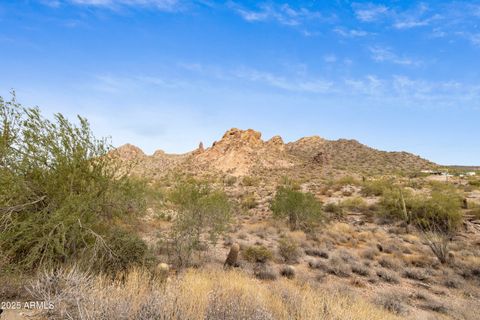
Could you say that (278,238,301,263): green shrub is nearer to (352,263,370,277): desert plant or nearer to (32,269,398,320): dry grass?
(352,263,370,277): desert plant

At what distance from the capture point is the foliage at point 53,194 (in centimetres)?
669

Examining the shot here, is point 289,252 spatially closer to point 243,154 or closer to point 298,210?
point 298,210

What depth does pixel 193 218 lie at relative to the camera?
11.7 meters

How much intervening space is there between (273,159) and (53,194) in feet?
142

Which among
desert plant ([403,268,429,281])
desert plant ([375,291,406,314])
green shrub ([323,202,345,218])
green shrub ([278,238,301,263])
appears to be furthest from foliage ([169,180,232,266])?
green shrub ([323,202,345,218])

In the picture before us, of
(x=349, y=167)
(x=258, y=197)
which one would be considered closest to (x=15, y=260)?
(x=258, y=197)

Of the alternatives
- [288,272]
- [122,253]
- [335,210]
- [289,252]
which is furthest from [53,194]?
[335,210]

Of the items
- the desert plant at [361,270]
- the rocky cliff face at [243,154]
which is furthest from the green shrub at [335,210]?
the rocky cliff face at [243,154]

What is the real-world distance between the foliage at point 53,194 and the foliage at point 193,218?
3.31m

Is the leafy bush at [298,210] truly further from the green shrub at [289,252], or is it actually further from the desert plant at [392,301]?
the desert plant at [392,301]

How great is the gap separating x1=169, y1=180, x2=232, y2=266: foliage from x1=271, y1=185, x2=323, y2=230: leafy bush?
6551 millimetres

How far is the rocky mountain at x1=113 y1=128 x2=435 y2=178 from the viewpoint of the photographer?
4619cm

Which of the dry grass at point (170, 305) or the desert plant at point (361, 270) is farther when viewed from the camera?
the desert plant at point (361, 270)

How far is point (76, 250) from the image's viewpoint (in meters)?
7.43
